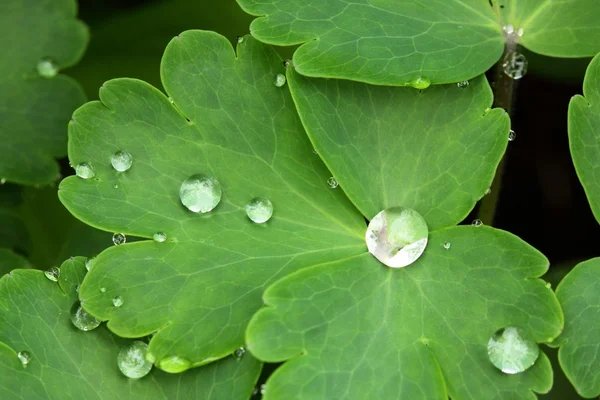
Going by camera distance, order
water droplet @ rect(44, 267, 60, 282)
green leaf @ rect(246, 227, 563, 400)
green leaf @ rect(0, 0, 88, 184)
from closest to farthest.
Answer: green leaf @ rect(246, 227, 563, 400) → water droplet @ rect(44, 267, 60, 282) → green leaf @ rect(0, 0, 88, 184)

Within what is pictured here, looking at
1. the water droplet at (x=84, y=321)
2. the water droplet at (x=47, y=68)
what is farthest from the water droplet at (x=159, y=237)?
the water droplet at (x=47, y=68)

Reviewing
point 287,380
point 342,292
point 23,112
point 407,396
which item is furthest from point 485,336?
point 23,112

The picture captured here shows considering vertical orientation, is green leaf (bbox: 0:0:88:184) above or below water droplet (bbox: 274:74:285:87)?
below

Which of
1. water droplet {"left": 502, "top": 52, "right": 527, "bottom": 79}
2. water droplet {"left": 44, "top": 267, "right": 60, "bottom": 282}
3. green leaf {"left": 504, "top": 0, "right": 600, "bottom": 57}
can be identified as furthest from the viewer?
water droplet {"left": 502, "top": 52, "right": 527, "bottom": 79}

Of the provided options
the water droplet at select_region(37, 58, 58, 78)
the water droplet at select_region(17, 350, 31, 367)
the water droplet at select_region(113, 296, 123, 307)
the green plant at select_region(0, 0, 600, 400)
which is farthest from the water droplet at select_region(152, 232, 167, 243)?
the water droplet at select_region(37, 58, 58, 78)

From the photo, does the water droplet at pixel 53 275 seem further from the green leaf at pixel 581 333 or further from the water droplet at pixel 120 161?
the green leaf at pixel 581 333

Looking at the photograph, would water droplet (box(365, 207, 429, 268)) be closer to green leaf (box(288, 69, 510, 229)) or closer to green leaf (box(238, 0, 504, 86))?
green leaf (box(288, 69, 510, 229))

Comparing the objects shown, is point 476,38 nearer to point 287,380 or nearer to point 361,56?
point 361,56
